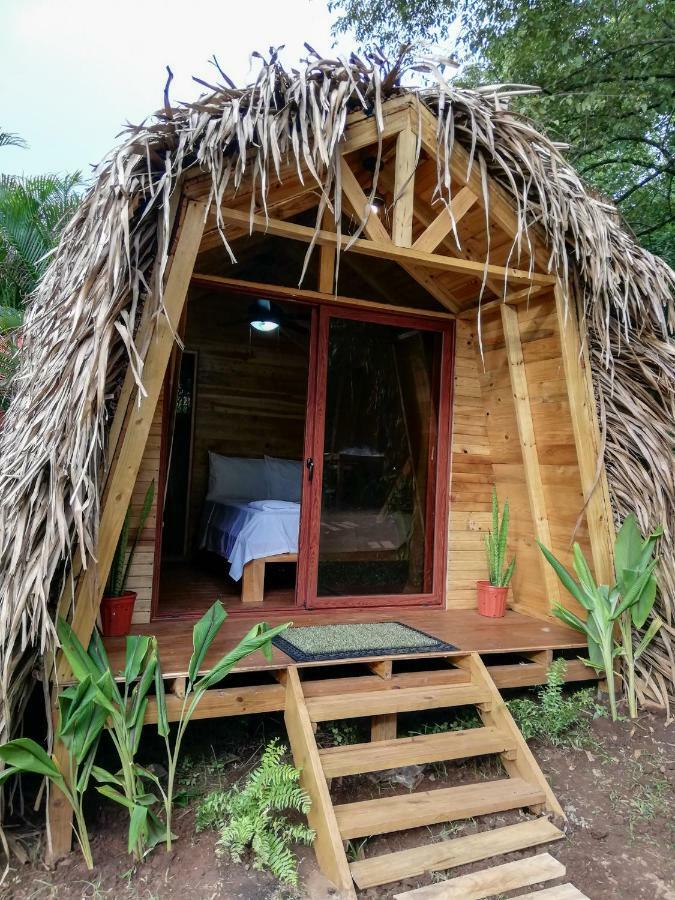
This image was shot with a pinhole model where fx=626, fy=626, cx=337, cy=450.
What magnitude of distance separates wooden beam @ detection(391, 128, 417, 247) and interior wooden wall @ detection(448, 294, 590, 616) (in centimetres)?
114

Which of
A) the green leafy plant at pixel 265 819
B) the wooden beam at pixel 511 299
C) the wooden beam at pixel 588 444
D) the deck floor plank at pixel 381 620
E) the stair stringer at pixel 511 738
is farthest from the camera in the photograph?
the wooden beam at pixel 511 299

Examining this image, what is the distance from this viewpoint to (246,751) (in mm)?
3127

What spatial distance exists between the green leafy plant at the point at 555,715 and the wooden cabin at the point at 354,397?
4.9 inches

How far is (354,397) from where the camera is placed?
415cm

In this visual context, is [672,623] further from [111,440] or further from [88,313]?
[88,313]

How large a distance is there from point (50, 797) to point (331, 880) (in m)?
1.12

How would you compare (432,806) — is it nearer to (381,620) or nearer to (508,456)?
(381,620)

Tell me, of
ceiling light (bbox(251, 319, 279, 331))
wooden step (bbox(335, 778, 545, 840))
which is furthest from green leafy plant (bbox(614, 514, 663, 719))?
ceiling light (bbox(251, 319, 279, 331))

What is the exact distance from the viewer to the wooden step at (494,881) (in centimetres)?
219

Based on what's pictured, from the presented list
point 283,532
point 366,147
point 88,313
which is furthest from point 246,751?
point 366,147

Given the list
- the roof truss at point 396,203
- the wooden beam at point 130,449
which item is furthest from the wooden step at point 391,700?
the roof truss at point 396,203

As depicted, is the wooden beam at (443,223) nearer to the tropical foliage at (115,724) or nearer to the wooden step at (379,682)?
the tropical foliage at (115,724)

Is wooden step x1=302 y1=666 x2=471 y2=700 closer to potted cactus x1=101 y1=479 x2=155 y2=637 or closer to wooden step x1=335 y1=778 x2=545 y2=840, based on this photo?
wooden step x1=335 y1=778 x2=545 y2=840

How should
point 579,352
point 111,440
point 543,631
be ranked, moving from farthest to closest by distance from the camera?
point 543,631, point 579,352, point 111,440
